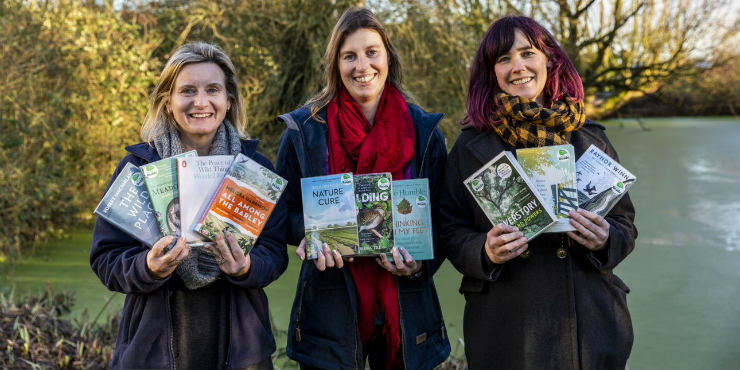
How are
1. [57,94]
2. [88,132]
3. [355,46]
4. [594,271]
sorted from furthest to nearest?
1. [88,132]
2. [57,94]
3. [355,46]
4. [594,271]

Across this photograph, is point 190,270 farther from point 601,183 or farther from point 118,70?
point 118,70

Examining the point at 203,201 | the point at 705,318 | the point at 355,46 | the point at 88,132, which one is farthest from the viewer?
the point at 88,132

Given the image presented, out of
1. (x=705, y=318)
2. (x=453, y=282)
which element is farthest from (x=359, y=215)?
(x=705, y=318)

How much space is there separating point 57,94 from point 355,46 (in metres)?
4.46

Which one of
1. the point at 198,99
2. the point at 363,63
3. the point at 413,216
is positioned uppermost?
the point at 363,63

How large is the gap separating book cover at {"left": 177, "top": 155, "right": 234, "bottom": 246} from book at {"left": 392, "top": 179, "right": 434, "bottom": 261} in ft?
1.95

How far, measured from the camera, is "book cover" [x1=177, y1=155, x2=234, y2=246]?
1.87 meters

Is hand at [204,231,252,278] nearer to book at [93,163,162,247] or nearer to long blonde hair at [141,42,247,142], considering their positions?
book at [93,163,162,247]

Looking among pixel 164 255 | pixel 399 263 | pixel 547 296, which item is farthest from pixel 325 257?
pixel 547 296

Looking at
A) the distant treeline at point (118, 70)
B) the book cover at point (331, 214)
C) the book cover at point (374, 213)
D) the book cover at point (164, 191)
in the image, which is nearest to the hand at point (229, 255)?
the book cover at point (164, 191)

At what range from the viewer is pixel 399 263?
2.09 m

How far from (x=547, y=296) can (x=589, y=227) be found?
273mm

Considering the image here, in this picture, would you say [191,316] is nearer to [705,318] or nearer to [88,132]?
[705,318]

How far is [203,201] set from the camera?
1900 millimetres
